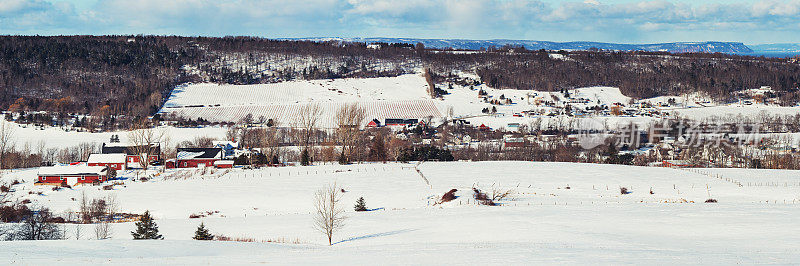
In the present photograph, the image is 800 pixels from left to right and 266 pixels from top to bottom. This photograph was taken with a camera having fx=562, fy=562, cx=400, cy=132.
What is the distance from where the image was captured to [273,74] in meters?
142

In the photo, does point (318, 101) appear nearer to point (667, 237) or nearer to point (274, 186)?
point (274, 186)

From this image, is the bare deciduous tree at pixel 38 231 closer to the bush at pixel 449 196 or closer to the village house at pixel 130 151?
the bush at pixel 449 196

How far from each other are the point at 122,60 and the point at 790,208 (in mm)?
145379

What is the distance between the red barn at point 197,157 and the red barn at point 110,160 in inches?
194

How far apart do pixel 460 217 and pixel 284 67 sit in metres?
129

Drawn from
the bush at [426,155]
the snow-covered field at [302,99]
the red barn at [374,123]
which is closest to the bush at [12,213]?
the bush at [426,155]

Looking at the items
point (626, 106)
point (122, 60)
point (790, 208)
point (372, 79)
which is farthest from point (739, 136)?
point (122, 60)

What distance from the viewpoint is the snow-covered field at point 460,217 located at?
52.5 feet

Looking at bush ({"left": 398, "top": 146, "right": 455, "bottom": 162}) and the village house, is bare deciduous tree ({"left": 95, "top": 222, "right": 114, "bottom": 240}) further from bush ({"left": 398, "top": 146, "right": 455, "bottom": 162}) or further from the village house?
the village house

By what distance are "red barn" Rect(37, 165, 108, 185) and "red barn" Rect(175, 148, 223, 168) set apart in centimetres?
837

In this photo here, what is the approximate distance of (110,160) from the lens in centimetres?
5466

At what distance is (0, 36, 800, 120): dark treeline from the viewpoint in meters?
121

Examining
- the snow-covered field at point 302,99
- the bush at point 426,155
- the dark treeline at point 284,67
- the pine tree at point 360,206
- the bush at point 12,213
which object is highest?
the dark treeline at point 284,67

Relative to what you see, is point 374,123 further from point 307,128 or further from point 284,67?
point 284,67
